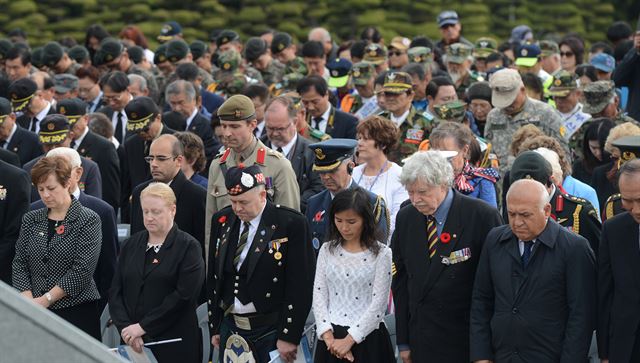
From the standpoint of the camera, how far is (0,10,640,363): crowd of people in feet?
19.9

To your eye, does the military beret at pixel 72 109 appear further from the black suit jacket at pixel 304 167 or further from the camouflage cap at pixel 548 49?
the camouflage cap at pixel 548 49

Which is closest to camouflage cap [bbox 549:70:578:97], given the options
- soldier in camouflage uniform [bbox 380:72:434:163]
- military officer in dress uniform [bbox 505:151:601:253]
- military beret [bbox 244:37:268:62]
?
soldier in camouflage uniform [bbox 380:72:434:163]

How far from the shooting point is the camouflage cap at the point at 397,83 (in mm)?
10312

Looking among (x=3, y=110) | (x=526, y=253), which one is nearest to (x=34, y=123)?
(x=3, y=110)

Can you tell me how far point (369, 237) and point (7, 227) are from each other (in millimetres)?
2887

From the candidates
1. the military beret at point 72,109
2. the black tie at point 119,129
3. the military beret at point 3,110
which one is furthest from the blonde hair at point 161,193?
the black tie at point 119,129

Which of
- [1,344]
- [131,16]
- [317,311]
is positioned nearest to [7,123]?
[317,311]

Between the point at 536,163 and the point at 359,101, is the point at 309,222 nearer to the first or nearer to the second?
the point at 536,163

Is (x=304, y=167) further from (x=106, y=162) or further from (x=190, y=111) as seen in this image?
(x=190, y=111)

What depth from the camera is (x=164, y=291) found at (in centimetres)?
721

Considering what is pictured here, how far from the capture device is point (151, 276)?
721 centimetres

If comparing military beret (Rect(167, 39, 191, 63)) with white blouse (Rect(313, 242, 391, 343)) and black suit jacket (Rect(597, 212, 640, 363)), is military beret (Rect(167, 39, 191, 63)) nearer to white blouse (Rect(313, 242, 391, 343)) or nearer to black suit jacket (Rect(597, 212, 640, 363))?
white blouse (Rect(313, 242, 391, 343))

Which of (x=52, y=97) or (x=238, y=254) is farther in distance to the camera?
(x=52, y=97)

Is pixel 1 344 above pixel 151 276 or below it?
above
